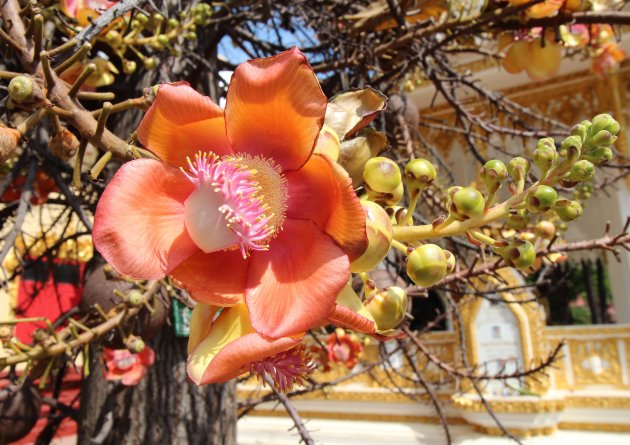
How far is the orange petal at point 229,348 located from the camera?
1.33ft

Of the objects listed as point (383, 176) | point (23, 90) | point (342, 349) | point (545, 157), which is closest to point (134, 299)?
point (23, 90)

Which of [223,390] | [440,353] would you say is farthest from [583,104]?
[223,390]

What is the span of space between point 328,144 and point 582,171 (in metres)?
0.22

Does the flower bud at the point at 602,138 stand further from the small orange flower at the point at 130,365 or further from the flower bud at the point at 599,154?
the small orange flower at the point at 130,365

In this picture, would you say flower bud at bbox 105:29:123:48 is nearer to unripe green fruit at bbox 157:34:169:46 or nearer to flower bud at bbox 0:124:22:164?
unripe green fruit at bbox 157:34:169:46

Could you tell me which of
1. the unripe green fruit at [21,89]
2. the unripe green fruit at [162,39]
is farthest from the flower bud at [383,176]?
the unripe green fruit at [162,39]

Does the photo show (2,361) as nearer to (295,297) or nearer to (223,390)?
(295,297)

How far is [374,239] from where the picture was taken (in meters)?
0.43

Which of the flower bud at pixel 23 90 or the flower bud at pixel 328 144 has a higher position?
the flower bud at pixel 23 90

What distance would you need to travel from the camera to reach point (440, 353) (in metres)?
5.04

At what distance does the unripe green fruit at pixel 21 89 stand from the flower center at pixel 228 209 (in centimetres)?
17

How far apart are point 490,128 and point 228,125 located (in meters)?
1.52

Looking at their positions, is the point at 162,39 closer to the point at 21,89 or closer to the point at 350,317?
the point at 21,89

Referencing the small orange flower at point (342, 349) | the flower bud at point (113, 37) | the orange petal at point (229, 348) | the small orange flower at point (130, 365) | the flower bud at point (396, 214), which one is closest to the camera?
the orange petal at point (229, 348)
